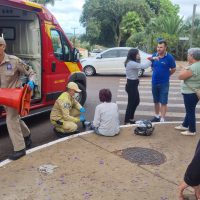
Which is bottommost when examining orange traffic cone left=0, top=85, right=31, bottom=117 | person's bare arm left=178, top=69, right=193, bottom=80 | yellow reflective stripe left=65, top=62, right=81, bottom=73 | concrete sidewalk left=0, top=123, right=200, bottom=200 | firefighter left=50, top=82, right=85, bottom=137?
concrete sidewalk left=0, top=123, right=200, bottom=200

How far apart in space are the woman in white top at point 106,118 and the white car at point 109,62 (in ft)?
36.0

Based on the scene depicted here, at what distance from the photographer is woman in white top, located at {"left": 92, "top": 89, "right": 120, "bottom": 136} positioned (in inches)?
262

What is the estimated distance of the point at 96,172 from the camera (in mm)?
5008

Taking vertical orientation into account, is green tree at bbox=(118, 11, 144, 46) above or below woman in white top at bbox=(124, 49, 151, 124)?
above

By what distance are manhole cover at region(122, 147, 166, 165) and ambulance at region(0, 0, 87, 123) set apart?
2.54m

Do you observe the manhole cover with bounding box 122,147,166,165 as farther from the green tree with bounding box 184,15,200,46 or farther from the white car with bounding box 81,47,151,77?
the green tree with bounding box 184,15,200,46

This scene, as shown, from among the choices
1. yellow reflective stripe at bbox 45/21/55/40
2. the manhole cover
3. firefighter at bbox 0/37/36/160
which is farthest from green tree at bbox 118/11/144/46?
firefighter at bbox 0/37/36/160

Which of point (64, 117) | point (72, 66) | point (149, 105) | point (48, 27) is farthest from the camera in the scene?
point (149, 105)

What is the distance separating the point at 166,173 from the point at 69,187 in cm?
138

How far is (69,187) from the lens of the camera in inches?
179

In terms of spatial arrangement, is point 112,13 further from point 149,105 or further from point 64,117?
point 64,117

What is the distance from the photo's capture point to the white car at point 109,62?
58.0 feet

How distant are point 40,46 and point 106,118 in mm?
2287

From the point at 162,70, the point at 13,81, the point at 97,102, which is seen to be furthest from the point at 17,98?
the point at 97,102
